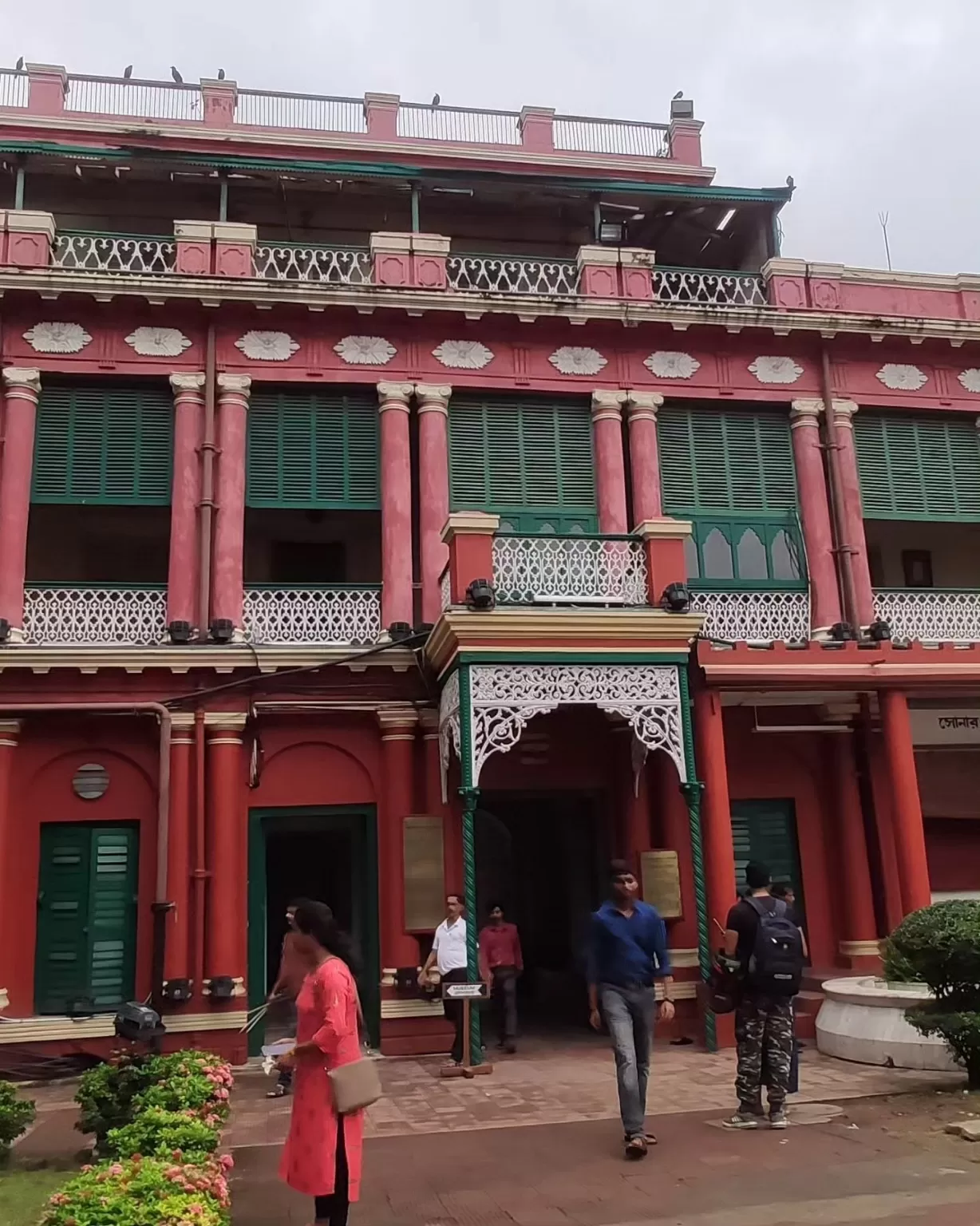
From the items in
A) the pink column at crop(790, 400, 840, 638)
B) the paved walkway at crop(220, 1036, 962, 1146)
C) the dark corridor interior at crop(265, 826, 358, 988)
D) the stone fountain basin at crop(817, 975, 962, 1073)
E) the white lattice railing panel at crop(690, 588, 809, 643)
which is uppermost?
the pink column at crop(790, 400, 840, 638)

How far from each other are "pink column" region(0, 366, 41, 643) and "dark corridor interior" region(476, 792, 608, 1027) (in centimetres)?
603

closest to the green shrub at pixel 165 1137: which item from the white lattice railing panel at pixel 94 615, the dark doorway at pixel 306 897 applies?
the dark doorway at pixel 306 897

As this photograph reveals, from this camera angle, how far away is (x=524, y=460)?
44.7 feet

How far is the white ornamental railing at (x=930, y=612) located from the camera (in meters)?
13.6

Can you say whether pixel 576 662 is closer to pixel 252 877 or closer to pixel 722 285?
pixel 252 877

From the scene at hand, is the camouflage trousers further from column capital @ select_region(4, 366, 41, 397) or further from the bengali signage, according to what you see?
column capital @ select_region(4, 366, 41, 397)

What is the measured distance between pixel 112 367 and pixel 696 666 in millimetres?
7798

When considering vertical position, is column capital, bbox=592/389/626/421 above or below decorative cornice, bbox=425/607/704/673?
above

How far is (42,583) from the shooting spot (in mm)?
12281

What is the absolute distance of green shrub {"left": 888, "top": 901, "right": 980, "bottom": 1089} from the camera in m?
7.79

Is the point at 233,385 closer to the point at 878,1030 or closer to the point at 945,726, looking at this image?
the point at 878,1030

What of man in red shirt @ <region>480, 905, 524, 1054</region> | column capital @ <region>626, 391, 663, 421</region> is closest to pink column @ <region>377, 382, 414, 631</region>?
column capital @ <region>626, 391, 663, 421</region>

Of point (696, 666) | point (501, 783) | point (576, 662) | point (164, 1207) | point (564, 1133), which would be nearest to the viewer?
point (164, 1207)

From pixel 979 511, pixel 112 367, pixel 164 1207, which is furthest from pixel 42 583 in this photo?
pixel 979 511
